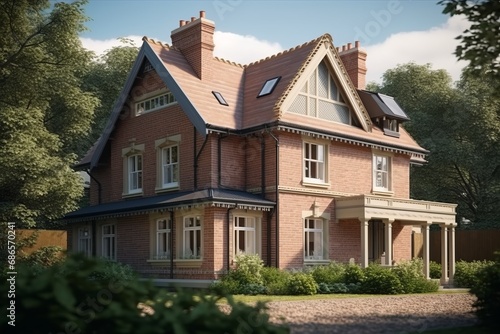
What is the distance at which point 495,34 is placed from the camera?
1200cm

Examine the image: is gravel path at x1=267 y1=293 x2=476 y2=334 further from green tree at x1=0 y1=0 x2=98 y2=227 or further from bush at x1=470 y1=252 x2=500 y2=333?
green tree at x1=0 y1=0 x2=98 y2=227

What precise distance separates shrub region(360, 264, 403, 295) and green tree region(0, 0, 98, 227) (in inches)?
482

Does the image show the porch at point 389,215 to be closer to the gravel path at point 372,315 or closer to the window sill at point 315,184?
the window sill at point 315,184

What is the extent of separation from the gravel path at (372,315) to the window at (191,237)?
7073mm

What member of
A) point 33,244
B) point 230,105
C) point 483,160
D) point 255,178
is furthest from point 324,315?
point 483,160

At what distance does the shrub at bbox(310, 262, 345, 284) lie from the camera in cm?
2250

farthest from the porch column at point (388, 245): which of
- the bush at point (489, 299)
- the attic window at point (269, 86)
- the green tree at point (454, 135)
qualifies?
the green tree at point (454, 135)

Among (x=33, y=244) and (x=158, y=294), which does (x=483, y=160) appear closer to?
(x=33, y=244)

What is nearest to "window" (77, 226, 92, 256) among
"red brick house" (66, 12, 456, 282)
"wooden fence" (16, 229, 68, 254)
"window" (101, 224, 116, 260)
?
"red brick house" (66, 12, 456, 282)

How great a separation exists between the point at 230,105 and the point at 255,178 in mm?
3413

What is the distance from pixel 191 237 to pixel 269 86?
7261 mm

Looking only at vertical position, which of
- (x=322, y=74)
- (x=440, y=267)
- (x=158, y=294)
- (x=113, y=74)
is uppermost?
(x=113, y=74)

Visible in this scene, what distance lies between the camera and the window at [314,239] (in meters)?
25.2

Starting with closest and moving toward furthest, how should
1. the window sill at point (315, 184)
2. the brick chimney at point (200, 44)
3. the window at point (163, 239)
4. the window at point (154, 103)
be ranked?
the window sill at point (315, 184)
the window at point (163, 239)
the brick chimney at point (200, 44)
the window at point (154, 103)
